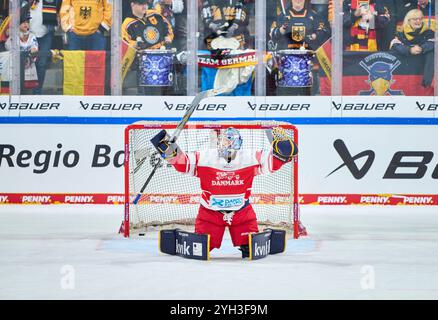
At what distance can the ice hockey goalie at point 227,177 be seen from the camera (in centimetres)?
793

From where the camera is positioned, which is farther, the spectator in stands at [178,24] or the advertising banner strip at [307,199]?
the spectator in stands at [178,24]

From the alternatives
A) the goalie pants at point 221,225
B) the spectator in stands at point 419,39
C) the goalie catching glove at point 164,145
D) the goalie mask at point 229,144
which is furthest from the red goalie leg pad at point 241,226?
the spectator in stands at point 419,39

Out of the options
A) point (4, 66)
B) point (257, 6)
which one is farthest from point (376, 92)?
point (4, 66)

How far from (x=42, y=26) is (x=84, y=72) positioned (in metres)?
0.73

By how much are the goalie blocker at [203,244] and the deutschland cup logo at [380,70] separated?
450 cm

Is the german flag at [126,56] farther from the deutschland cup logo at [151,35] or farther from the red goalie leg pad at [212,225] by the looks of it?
the red goalie leg pad at [212,225]

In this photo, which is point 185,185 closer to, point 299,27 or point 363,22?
point 299,27

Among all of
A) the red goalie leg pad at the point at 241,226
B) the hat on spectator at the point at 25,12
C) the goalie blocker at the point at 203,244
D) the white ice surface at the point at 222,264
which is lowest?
the white ice surface at the point at 222,264

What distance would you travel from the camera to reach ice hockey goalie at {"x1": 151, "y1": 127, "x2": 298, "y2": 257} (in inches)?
312

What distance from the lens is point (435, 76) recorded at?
1205 centimetres

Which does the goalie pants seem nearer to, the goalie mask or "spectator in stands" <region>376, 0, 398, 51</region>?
the goalie mask

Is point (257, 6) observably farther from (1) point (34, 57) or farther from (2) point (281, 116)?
(1) point (34, 57)

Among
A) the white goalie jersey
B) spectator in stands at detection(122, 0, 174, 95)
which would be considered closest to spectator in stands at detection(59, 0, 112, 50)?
spectator in stands at detection(122, 0, 174, 95)

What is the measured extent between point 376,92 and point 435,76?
71 centimetres
